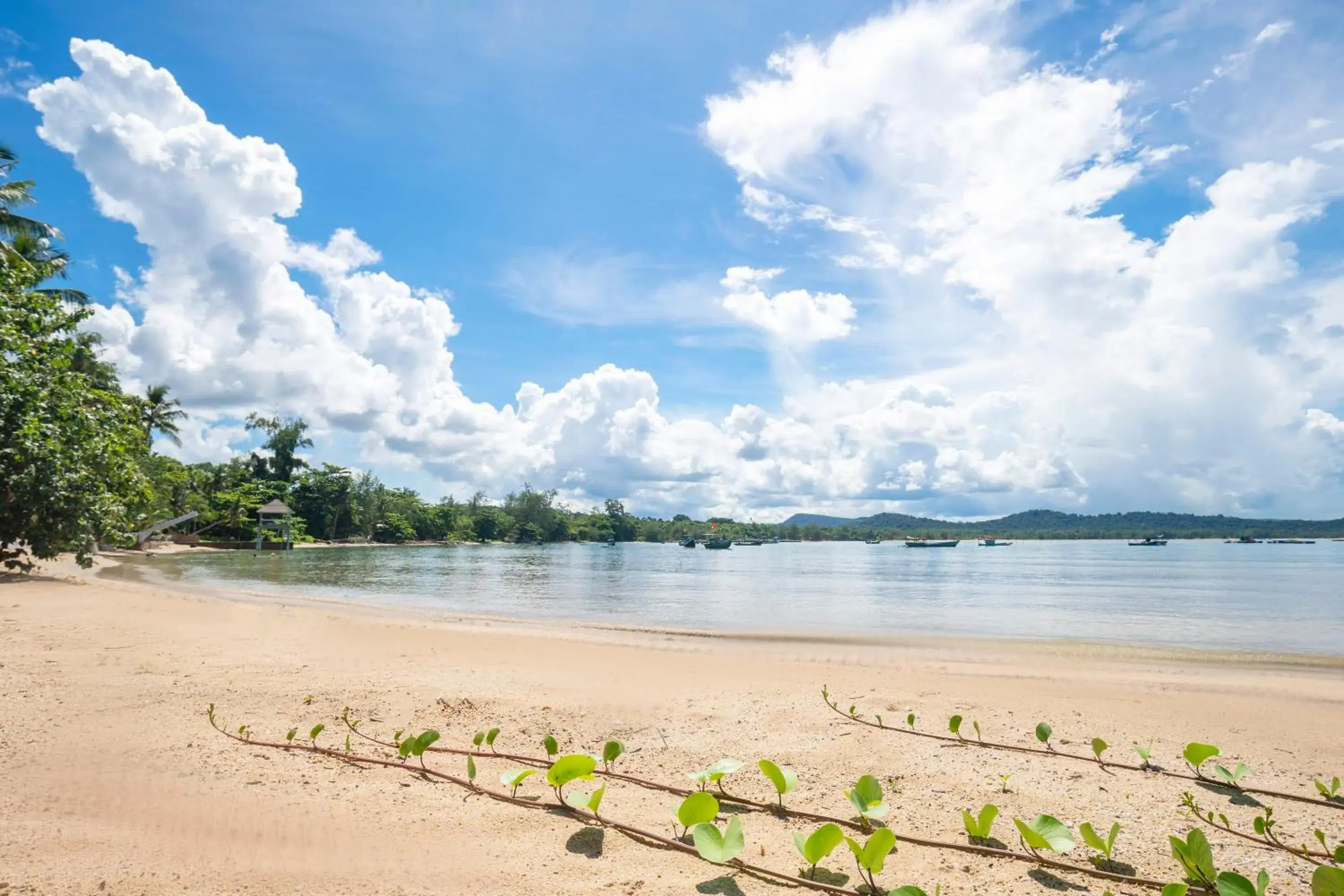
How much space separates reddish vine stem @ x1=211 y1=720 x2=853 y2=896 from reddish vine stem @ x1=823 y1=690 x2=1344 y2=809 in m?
2.69

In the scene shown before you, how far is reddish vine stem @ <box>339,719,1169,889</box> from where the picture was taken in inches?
105

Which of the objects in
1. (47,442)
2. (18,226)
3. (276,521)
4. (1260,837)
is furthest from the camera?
(276,521)

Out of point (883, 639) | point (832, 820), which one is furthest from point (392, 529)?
point (832, 820)

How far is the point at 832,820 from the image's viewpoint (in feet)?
10.5

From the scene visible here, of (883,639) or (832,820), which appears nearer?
(832,820)

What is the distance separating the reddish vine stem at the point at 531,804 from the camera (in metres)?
2.58

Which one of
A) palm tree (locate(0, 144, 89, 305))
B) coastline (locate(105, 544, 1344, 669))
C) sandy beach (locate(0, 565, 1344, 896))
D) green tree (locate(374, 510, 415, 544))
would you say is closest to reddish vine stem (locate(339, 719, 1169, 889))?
sandy beach (locate(0, 565, 1344, 896))

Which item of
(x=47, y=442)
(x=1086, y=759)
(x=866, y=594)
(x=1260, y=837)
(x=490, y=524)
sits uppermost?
(x=47, y=442)

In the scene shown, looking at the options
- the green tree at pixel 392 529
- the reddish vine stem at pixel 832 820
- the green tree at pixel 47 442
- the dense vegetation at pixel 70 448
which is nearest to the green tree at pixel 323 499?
the dense vegetation at pixel 70 448

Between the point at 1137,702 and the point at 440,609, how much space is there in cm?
1705

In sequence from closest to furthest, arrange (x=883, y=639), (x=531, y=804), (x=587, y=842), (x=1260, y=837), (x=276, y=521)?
(x=587, y=842), (x=1260, y=837), (x=531, y=804), (x=883, y=639), (x=276, y=521)

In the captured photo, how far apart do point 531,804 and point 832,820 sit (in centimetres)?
144

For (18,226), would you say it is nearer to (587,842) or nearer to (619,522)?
(587,842)

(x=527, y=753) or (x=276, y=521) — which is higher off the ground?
(x=276, y=521)
